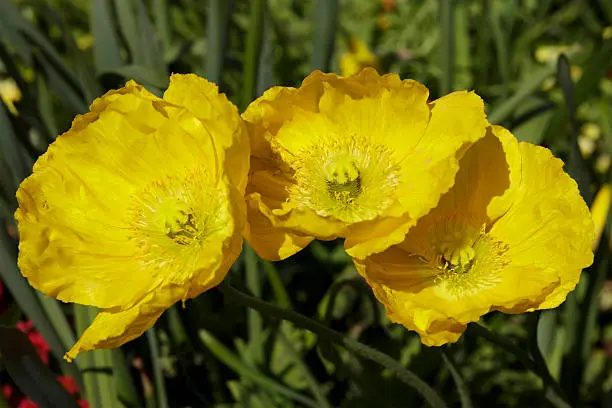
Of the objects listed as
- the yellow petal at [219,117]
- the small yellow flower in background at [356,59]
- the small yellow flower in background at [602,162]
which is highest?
the yellow petal at [219,117]

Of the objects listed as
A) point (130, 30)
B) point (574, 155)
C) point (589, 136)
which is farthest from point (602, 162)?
point (130, 30)

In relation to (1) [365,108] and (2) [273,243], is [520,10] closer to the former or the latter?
(1) [365,108]

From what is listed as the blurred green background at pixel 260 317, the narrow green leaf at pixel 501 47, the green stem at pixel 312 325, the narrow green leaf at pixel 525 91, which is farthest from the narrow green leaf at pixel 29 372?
the narrow green leaf at pixel 501 47

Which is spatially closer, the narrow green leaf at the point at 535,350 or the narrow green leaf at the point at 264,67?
the narrow green leaf at the point at 535,350

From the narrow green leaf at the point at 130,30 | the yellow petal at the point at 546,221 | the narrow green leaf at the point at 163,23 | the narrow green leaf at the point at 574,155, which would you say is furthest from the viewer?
the narrow green leaf at the point at 163,23

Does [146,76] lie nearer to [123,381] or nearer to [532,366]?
[123,381]

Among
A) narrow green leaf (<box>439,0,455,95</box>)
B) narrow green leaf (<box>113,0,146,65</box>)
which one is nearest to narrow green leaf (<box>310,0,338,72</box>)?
narrow green leaf (<box>439,0,455,95</box>)

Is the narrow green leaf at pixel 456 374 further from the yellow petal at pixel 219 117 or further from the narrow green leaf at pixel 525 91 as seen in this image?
the narrow green leaf at pixel 525 91

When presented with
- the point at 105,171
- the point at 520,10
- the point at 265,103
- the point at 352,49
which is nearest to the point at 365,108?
the point at 265,103
